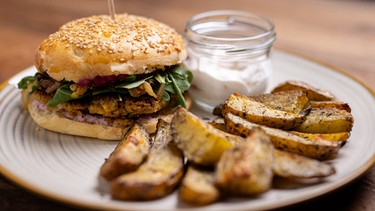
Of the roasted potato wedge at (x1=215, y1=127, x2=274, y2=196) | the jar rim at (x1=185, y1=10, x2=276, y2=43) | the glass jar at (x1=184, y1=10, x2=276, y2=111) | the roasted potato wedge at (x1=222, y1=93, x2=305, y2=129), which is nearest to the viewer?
the roasted potato wedge at (x1=215, y1=127, x2=274, y2=196)

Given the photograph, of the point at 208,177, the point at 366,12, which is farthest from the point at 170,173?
the point at 366,12

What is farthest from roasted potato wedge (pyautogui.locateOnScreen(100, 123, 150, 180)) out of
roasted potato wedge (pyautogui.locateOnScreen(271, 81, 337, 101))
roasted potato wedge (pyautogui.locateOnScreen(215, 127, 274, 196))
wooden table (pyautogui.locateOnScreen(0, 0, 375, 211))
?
wooden table (pyautogui.locateOnScreen(0, 0, 375, 211))

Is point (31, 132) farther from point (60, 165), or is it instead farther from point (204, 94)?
point (204, 94)

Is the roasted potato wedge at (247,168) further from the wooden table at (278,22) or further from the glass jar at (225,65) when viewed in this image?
the wooden table at (278,22)

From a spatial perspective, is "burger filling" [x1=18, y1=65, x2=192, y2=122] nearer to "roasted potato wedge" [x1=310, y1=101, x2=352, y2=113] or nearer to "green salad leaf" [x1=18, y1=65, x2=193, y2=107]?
"green salad leaf" [x1=18, y1=65, x2=193, y2=107]

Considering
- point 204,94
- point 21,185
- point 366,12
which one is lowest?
point 366,12

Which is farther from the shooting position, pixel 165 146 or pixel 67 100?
pixel 67 100
